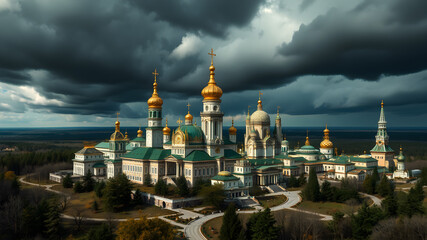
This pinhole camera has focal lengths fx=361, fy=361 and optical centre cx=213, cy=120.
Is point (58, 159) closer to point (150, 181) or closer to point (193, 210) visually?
point (150, 181)

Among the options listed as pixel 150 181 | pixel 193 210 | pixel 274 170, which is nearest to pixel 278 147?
pixel 274 170

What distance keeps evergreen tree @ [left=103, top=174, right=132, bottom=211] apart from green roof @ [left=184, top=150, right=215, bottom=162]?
1255 centimetres

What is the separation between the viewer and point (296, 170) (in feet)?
261

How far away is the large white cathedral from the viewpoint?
63.7m

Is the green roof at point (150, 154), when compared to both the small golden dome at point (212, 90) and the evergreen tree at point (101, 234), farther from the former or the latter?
the evergreen tree at point (101, 234)

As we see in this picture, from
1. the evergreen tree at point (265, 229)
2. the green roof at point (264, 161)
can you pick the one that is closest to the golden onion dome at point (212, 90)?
the green roof at point (264, 161)

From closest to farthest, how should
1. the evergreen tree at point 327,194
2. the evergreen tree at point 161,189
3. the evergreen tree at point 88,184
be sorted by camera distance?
the evergreen tree at point 161,189
the evergreen tree at point 327,194
the evergreen tree at point 88,184

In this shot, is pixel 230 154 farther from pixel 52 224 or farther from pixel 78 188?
pixel 52 224

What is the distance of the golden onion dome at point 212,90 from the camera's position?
224 feet

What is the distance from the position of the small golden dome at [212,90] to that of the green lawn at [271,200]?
2072 centimetres

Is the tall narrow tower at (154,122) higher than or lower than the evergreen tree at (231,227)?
higher

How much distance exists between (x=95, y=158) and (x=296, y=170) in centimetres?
4478

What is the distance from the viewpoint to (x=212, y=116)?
221 ft

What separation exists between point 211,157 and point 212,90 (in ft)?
41.7
